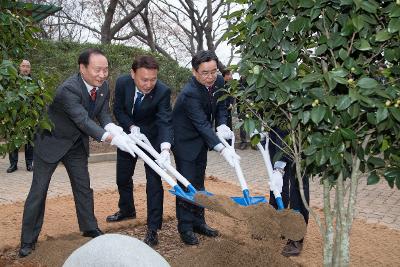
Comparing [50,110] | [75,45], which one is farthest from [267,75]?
[75,45]

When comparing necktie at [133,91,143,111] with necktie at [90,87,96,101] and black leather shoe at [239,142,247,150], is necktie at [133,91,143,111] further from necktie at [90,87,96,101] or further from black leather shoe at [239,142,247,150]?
black leather shoe at [239,142,247,150]

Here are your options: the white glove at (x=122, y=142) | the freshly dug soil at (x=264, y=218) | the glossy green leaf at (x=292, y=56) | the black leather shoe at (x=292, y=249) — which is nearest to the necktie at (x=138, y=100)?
the white glove at (x=122, y=142)

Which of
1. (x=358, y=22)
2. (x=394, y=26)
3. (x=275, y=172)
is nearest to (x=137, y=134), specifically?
(x=275, y=172)

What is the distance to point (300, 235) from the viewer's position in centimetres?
367

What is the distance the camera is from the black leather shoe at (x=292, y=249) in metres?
4.33

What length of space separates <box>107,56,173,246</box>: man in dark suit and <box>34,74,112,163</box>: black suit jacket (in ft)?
1.48

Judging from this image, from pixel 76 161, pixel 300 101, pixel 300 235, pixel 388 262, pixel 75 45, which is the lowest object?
pixel 388 262

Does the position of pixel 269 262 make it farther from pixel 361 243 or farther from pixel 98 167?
pixel 98 167

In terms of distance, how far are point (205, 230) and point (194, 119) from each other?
3.97 ft

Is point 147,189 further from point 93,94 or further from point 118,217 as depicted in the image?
point 93,94

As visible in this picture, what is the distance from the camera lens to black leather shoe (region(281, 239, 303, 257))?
4332 mm

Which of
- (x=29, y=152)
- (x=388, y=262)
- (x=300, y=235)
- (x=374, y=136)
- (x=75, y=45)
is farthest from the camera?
(x=75, y=45)

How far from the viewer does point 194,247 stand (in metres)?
4.59

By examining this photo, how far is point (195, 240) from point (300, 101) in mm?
2686
